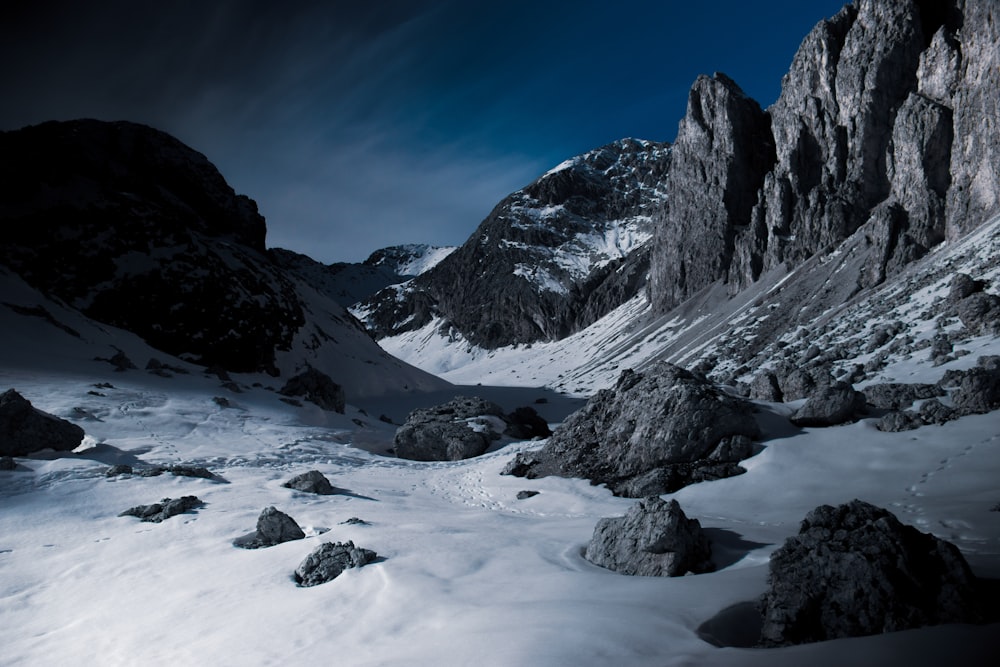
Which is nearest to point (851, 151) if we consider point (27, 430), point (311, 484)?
point (311, 484)

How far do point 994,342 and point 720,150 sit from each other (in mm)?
70790

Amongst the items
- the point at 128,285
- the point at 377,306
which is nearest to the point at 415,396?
the point at 128,285

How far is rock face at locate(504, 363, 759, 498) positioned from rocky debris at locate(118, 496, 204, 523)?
9.58m

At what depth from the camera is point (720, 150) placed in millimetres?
81625

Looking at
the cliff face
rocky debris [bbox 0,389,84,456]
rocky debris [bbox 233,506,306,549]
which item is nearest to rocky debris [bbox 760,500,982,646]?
rocky debris [bbox 233,506,306,549]

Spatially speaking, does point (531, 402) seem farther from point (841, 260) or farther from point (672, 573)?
point (672, 573)

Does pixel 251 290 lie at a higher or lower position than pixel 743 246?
lower

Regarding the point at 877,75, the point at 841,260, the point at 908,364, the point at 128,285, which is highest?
the point at 877,75

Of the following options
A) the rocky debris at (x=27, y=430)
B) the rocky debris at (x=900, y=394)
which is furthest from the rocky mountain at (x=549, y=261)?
the rocky debris at (x=27, y=430)

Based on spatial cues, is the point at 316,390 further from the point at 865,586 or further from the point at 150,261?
the point at 865,586

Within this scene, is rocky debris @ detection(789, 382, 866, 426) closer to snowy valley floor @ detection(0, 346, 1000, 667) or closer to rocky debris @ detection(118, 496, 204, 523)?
snowy valley floor @ detection(0, 346, 1000, 667)

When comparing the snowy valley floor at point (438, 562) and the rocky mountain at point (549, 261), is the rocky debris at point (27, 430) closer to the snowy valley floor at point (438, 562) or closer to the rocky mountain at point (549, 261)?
the snowy valley floor at point (438, 562)

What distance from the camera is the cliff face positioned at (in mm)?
46094

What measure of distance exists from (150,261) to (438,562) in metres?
45.1
